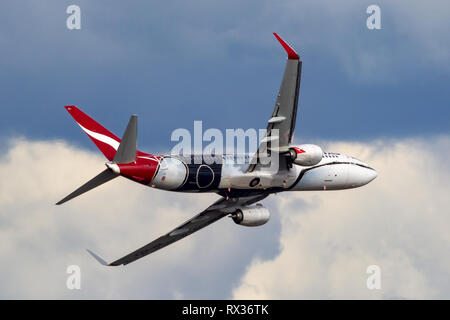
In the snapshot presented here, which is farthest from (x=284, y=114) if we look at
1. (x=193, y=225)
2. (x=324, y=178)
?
(x=193, y=225)

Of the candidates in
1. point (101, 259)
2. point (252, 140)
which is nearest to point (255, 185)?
point (252, 140)

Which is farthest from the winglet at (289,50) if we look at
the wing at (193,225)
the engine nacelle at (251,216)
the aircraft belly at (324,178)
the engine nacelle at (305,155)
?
the engine nacelle at (251,216)

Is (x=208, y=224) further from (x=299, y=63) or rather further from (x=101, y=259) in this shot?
(x=299, y=63)

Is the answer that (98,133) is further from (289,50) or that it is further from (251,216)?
(289,50)

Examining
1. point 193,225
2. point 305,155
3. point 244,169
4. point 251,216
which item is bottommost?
point 251,216

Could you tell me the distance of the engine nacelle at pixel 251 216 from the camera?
84.8 metres

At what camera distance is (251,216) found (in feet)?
278

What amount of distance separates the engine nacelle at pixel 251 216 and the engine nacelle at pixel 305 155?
287 inches

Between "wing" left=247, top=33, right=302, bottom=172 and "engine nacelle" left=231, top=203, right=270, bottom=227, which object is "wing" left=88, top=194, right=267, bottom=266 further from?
"wing" left=247, top=33, right=302, bottom=172

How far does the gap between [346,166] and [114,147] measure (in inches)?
859

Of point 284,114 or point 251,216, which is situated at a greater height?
point 284,114

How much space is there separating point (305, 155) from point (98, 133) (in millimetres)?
15964

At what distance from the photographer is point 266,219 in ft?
281

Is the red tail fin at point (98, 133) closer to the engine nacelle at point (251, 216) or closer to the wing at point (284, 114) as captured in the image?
the wing at point (284, 114)
